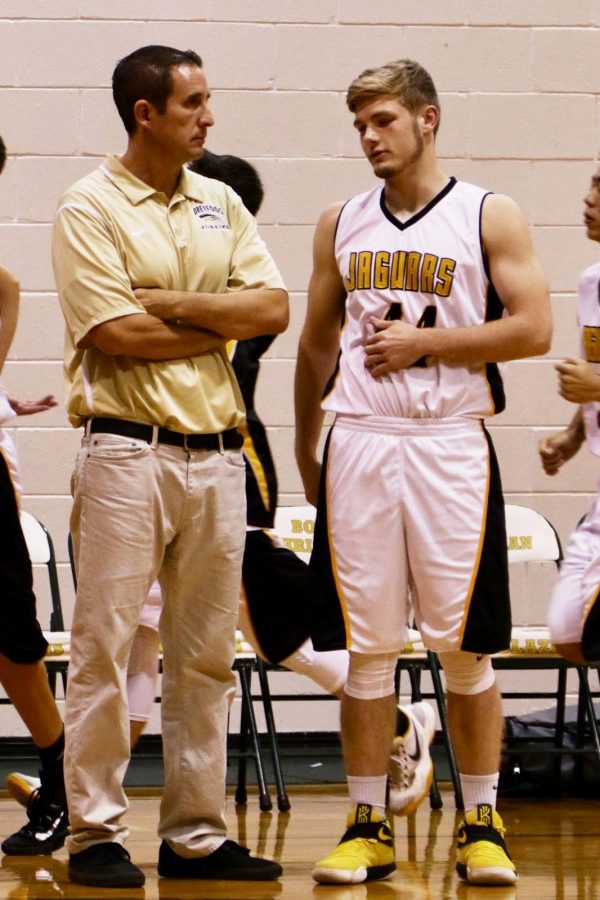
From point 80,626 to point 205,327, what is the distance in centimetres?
73

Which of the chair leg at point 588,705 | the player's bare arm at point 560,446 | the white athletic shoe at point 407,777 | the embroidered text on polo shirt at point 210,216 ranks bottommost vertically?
the chair leg at point 588,705

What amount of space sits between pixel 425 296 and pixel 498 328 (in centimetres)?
20

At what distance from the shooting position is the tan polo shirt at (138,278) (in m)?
3.26

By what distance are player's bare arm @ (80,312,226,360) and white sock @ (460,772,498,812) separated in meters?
1.25

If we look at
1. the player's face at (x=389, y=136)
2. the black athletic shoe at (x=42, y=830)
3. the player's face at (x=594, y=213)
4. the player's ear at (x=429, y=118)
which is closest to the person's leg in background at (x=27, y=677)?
the black athletic shoe at (x=42, y=830)

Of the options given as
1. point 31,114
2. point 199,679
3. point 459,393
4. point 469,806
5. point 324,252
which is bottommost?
point 469,806

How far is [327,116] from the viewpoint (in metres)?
5.72

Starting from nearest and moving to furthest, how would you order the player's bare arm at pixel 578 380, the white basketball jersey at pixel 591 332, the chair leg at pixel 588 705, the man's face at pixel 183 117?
the man's face at pixel 183 117 < the player's bare arm at pixel 578 380 < the white basketball jersey at pixel 591 332 < the chair leg at pixel 588 705

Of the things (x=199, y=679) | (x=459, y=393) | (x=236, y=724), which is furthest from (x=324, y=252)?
(x=236, y=724)

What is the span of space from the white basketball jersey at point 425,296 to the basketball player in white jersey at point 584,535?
1.74 ft

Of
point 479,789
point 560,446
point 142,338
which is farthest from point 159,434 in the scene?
point 560,446

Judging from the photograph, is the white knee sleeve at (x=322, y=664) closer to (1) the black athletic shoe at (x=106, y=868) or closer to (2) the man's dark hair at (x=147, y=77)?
(1) the black athletic shoe at (x=106, y=868)

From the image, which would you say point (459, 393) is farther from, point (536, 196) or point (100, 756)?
point (536, 196)

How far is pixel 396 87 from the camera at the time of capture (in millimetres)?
3539
